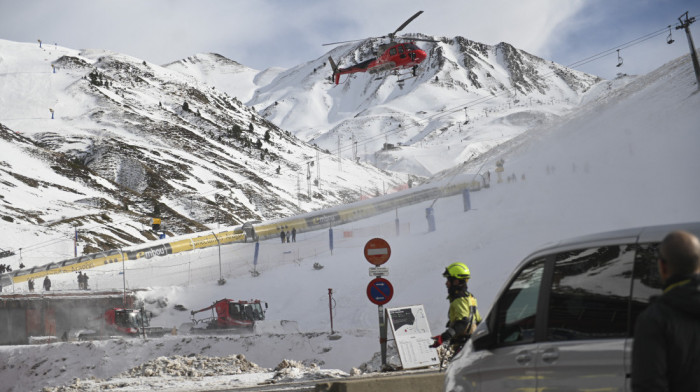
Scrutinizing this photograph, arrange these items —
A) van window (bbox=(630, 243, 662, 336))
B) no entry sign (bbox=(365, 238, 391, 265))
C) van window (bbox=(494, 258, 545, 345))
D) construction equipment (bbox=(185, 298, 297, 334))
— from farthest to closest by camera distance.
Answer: construction equipment (bbox=(185, 298, 297, 334)) < no entry sign (bbox=(365, 238, 391, 265)) < van window (bbox=(494, 258, 545, 345)) < van window (bbox=(630, 243, 662, 336))

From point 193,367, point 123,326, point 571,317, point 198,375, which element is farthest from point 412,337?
point 123,326

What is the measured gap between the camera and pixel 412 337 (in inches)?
520

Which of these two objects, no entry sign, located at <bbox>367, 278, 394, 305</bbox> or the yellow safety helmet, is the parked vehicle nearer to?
the yellow safety helmet

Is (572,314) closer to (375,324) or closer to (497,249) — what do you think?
(375,324)

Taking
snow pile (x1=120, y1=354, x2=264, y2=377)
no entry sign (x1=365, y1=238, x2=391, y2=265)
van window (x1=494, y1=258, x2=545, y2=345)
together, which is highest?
no entry sign (x1=365, y1=238, x2=391, y2=265)

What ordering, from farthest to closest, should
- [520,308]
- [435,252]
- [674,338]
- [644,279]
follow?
[435,252] → [520,308] → [644,279] → [674,338]

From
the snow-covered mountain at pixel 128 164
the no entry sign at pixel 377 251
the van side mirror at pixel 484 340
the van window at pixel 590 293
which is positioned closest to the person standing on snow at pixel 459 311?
the van side mirror at pixel 484 340

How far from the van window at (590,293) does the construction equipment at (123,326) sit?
27.9m

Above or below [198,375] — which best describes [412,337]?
above

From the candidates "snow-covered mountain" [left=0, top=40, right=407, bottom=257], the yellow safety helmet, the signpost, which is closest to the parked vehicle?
the yellow safety helmet

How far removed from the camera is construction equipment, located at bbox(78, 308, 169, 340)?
30.5 metres

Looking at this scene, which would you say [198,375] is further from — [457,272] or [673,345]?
[673,345]

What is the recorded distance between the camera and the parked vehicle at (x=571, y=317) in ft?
12.7

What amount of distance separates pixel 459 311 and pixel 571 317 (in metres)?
3.47
